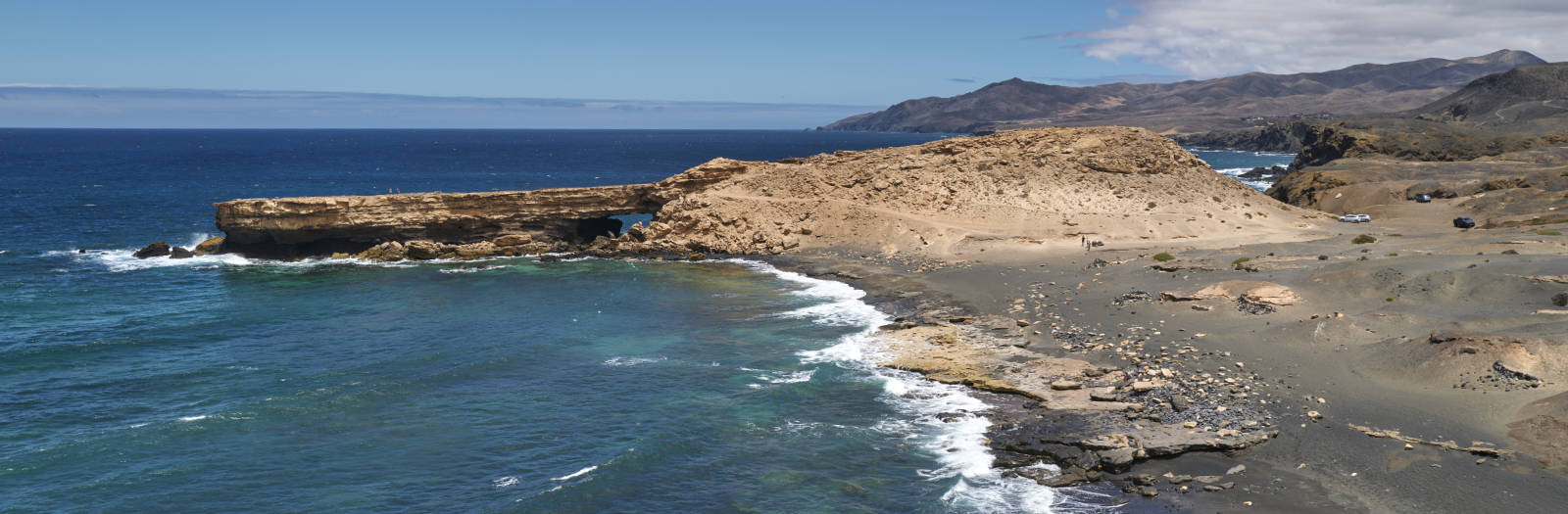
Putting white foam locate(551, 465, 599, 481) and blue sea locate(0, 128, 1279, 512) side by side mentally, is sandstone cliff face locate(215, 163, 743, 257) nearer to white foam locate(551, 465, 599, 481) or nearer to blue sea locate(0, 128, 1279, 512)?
blue sea locate(0, 128, 1279, 512)

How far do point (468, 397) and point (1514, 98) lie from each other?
520 feet

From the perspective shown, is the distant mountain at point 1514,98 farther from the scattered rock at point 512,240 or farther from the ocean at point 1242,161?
the scattered rock at point 512,240

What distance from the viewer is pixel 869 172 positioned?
5828 centimetres

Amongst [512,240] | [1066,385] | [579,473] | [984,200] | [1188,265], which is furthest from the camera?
[512,240]

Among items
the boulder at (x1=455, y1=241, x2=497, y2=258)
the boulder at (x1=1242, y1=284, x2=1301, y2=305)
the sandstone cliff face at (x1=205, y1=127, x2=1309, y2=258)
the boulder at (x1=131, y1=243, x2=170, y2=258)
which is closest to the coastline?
the boulder at (x1=1242, y1=284, x2=1301, y2=305)

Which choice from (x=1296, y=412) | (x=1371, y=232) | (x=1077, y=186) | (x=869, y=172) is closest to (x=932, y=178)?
(x=869, y=172)

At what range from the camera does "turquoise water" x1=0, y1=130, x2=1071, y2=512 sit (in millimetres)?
20469

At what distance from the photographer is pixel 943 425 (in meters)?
23.8

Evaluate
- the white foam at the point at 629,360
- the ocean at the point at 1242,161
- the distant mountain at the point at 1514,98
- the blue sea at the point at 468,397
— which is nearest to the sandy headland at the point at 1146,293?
the blue sea at the point at 468,397

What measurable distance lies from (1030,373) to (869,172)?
1282 inches

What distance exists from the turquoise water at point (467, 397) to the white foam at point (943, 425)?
0.08 meters

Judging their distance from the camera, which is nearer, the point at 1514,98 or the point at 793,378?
the point at 793,378

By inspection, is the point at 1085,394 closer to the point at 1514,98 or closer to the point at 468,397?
the point at 468,397

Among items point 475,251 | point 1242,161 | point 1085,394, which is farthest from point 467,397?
point 1242,161
